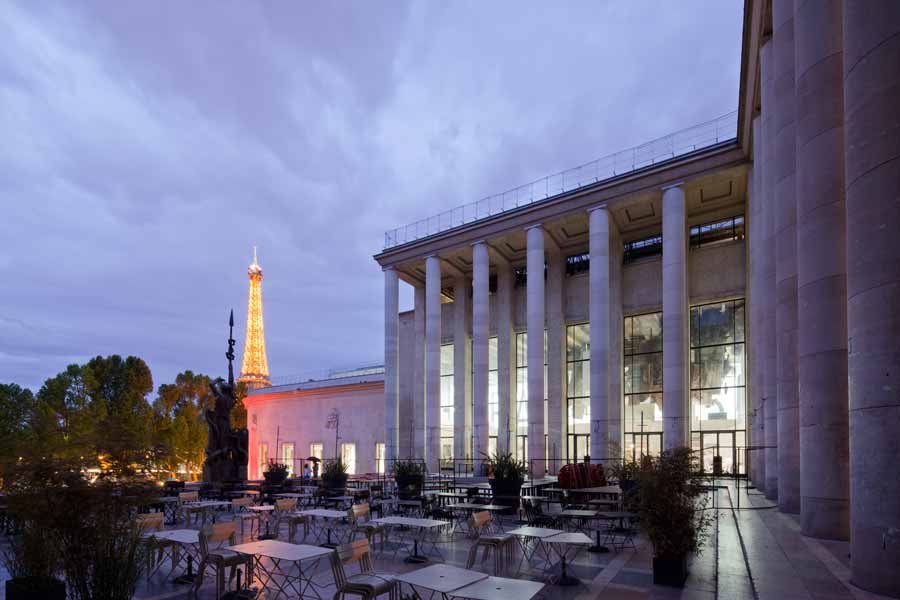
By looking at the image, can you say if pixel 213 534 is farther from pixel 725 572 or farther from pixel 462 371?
pixel 462 371

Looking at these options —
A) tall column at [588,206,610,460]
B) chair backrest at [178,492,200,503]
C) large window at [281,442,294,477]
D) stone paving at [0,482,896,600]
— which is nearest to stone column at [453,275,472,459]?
tall column at [588,206,610,460]

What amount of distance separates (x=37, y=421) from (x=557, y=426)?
30.7 metres

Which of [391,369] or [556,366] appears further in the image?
[391,369]

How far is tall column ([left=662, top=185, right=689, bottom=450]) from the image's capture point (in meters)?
25.6

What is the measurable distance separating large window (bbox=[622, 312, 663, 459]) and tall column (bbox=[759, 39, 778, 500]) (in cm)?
1448

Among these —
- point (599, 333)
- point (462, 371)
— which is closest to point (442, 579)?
point (599, 333)

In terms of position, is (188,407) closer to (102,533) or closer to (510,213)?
(510,213)

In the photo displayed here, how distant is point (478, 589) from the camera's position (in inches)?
236

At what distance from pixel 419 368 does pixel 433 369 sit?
549 cm

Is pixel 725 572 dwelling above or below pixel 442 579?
below

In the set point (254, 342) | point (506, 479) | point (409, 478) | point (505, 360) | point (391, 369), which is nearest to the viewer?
point (506, 479)

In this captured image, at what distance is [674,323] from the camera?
2634cm

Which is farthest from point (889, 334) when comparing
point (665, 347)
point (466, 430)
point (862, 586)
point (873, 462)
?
point (466, 430)

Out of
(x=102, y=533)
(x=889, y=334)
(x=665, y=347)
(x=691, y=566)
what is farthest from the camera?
(x=665, y=347)
